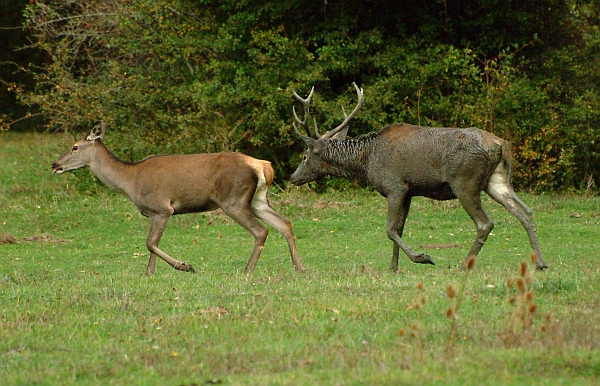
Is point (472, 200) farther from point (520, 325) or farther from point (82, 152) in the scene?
point (82, 152)

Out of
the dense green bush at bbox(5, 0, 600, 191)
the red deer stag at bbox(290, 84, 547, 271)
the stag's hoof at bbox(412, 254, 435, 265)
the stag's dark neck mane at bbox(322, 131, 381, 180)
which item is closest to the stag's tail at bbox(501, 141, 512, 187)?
the red deer stag at bbox(290, 84, 547, 271)

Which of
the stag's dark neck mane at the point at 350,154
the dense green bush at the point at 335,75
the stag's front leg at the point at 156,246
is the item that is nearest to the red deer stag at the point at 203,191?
the stag's front leg at the point at 156,246

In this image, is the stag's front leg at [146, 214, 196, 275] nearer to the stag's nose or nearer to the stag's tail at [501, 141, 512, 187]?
the stag's nose

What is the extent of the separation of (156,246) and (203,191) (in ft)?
2.71

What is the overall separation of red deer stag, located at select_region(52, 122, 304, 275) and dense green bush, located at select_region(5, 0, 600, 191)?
331 inches

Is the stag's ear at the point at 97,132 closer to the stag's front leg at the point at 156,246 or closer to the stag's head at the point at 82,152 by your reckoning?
the stag's head at the point at 82,152

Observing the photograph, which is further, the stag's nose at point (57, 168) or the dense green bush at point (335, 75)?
the dense green bush at point (335, 75)

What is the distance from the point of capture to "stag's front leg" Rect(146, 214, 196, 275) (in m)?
11.5

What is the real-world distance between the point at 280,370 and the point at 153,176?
19.5 feet

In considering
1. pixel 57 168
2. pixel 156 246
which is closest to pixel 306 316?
pixel 156 246

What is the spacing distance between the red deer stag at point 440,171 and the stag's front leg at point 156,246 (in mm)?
2367

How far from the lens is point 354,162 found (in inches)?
485

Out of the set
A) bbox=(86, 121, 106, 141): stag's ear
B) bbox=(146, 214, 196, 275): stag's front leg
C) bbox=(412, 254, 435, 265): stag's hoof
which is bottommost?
bbox=(146, 214, 196, 275): stag's front leg

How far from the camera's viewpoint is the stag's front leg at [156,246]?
11.5m
